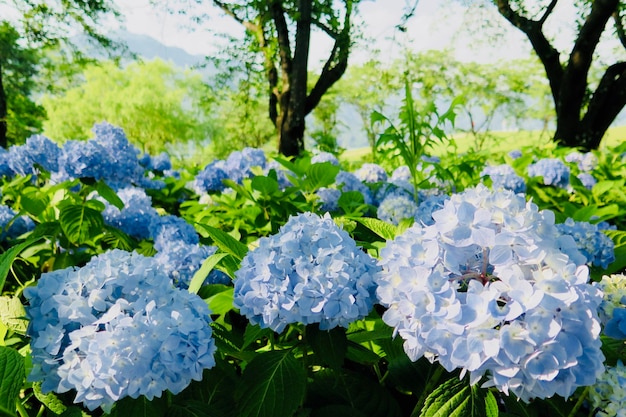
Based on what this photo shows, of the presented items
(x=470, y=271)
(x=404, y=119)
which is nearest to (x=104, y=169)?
(x=404, y=119)

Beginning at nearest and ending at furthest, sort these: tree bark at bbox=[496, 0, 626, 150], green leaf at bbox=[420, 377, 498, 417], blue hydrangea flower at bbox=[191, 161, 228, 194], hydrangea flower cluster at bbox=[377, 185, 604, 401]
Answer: hydrangea flower cluster at bbox=[377, 185, 604, 401], green leaf at bbox=[420, 377, 498, 417], blue hydrangea flower at bbox=[191, 161, 228, 194], tree bark at bbox=[496, 0, 626, 150]

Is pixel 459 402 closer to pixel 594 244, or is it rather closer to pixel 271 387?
pixel 271 387

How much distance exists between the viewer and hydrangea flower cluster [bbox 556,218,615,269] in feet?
6.22

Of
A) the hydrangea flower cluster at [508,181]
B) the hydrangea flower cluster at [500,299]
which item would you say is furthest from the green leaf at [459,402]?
the hydrangea flower cluster at [508,181]

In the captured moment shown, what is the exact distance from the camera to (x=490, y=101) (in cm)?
2389

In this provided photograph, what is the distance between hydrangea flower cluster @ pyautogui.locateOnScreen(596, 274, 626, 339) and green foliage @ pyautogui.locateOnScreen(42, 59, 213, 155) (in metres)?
30.5

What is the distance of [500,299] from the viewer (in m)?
0.91

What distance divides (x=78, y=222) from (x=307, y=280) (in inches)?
56.7

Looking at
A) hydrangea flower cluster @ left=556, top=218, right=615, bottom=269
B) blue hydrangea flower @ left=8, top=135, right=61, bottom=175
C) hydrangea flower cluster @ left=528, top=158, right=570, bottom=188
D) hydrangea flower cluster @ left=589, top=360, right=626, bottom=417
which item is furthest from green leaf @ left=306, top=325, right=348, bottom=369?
hydrangea flower cluster @ left=528, top=158, right=570, bottom=188

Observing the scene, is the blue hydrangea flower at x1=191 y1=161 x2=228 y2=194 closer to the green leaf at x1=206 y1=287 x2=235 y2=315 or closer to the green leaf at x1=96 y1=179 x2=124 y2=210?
the green leaf at x1=96 y1=179 x2=124 y2=210

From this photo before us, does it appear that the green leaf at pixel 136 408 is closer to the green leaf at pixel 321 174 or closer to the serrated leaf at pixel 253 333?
the serrated leaf at pixel 253 333

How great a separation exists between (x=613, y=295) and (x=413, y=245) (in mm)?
542

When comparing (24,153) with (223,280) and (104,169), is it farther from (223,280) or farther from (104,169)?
(223,280)

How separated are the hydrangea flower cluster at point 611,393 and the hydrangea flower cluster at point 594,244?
0.93m
